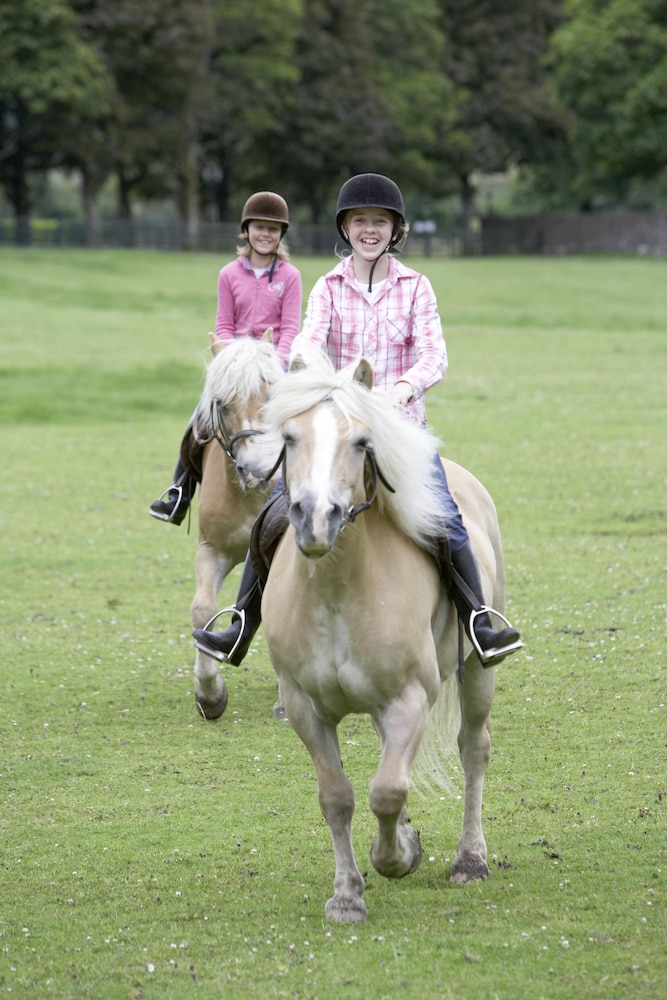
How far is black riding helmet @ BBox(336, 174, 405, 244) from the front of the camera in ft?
21.4

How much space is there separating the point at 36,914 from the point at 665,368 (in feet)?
85.1

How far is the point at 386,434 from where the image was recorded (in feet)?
18.1

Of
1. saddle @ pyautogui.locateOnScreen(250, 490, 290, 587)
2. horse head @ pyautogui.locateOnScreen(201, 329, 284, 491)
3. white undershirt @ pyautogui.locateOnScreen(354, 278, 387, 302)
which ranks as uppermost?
white undershirt @ pyautogui.locateOnScreen(354, 278, 387, 302)

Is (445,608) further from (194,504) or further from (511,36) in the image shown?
(511,36)

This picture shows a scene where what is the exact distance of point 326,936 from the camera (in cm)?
572

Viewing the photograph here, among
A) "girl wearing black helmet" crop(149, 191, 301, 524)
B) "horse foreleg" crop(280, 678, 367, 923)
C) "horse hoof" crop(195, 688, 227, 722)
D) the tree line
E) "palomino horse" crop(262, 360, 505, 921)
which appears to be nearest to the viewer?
"palomino horse" crop(262, 360, 505, 921)

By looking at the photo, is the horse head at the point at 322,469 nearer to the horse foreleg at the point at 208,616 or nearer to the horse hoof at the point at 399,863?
the horse hoof at the point at 399,863

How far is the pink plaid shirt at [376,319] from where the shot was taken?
6.55 metres

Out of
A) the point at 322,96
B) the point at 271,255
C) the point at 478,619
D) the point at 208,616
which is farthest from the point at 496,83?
the point at 478,619

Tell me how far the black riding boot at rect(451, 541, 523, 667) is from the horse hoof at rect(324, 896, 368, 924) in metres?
1.27

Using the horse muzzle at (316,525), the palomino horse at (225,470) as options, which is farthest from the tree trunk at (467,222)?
the horse muzzle at (316,525)

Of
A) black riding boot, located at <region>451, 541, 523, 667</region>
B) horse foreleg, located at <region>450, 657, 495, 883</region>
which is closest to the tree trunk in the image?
horse foreleg, located at <region>450, 657, 495, 883</region>

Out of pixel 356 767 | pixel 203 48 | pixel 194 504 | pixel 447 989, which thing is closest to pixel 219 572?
pixel 356 767

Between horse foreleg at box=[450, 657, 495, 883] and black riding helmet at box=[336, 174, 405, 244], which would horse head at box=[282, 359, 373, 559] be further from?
horse foreleg at box=[450, 657, 495, 883]
